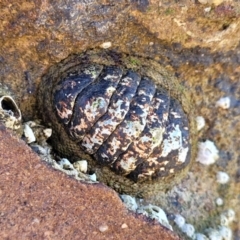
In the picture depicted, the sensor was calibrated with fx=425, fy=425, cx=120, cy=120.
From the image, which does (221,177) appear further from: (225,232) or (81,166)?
(81,166)

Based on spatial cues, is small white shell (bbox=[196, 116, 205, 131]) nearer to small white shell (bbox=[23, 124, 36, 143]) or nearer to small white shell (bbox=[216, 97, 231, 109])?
small white shell (bbox=[216, 97, 231, 109])

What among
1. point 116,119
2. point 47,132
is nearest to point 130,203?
point 116,119

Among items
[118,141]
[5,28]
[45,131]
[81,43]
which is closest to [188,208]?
[118,141]

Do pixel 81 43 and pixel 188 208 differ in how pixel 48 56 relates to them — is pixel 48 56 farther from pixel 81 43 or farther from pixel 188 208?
pixel 188 208

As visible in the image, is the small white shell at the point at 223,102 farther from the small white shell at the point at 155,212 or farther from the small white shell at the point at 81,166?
the small white shell at the point at 81,166

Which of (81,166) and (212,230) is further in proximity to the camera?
(212,230)

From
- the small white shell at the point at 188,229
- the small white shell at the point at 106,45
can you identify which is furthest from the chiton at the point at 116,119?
the small white shell at the point at 188,229

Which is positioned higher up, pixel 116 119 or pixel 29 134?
pixel 116 119
